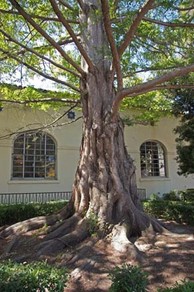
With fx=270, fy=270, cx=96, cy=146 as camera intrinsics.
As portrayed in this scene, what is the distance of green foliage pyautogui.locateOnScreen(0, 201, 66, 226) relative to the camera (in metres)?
8.70

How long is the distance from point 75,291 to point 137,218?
2593 millimetres

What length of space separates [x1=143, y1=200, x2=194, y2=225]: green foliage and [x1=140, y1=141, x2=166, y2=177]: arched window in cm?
761

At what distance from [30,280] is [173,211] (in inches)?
280

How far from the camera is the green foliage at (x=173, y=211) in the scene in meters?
8.41

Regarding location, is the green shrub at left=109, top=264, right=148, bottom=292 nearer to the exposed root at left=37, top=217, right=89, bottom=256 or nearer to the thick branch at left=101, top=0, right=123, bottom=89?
the exposed root at left=37, top=217, right=89, bottom=256

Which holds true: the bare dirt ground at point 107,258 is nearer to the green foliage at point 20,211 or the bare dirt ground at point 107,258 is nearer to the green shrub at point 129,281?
the green shrub at point 129,281

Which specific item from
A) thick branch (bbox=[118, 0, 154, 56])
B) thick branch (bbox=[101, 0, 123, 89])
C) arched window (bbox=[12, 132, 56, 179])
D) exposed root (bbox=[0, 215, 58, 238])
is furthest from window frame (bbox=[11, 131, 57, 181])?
thick branch (bbox=[118, 0, 154, 56])

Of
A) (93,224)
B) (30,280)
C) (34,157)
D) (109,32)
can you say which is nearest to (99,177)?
(93,224)

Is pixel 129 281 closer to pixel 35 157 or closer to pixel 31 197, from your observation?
pixel 31 197

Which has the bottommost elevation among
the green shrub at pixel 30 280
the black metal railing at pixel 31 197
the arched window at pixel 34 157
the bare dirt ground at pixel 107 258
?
the bare dirt ground at pixel 107 258

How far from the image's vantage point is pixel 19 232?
6367 millimetres

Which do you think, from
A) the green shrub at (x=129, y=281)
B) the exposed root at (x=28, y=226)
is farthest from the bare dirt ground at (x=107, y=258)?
the green shrub at (x=129, y=281)

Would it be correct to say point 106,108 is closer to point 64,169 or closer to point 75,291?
point 75,291

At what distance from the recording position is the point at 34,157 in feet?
48.5
